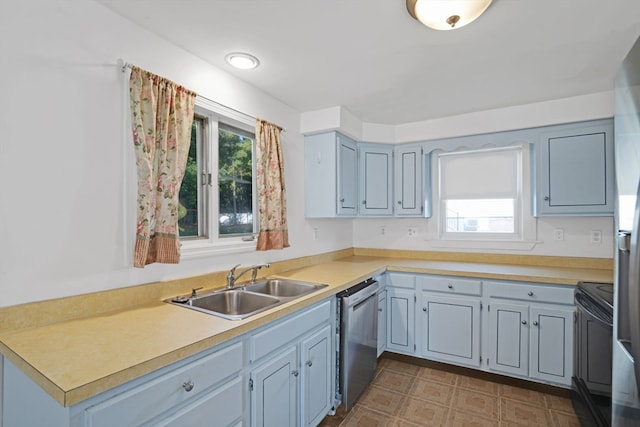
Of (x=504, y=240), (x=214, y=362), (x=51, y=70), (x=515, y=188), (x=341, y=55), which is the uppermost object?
(x=341, y=55)

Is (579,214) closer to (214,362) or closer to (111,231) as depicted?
(214,362)

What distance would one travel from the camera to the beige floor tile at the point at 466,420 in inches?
79.4

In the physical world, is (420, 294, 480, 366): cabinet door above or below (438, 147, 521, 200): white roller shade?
below

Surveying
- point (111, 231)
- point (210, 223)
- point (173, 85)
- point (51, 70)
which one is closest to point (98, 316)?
point (111, 231)

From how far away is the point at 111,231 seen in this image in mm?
1511

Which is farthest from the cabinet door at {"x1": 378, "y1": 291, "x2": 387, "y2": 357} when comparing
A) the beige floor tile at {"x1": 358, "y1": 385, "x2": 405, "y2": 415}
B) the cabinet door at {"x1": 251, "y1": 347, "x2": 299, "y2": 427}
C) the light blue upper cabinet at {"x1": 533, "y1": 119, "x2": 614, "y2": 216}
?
the light blue upper cabinet at {"x1": 533, "y1": 119, "x2": 614, "y2": 216}

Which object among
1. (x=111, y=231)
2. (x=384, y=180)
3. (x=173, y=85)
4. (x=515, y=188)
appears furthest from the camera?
(x=384, y=180)

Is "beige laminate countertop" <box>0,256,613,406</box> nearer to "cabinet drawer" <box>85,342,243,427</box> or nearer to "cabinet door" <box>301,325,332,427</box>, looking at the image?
"cabinet drawer" <box>85,342,243,427</box>

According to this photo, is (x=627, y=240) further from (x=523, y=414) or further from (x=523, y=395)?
(x=523, y=395)

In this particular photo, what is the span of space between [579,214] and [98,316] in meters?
3.39

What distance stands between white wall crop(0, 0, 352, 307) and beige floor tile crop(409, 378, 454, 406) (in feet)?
6.73

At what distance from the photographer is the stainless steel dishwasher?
211 cm

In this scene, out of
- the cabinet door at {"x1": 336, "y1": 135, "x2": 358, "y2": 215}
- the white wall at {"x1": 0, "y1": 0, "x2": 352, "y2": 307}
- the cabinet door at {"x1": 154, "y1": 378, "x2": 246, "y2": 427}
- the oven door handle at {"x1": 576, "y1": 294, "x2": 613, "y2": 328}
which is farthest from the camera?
the cabinet door at {"x1": 336, "y1": 135, "x2": 358, "y2": 215}

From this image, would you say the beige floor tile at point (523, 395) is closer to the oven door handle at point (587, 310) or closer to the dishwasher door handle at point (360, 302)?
the oven door handle at point (587, 310)
